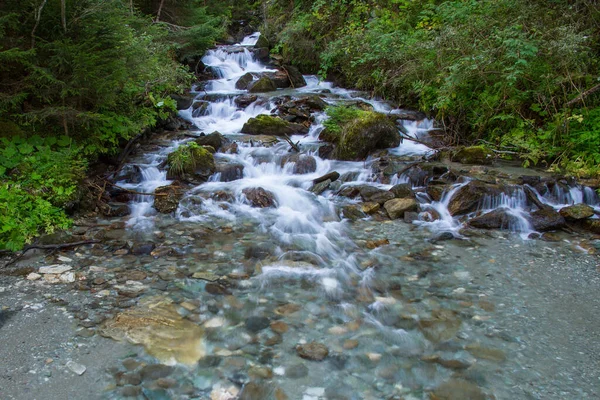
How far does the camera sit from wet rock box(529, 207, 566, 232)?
6152 mm

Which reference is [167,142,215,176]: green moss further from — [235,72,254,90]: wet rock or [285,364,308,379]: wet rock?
[235,72,254,90]: wet rock

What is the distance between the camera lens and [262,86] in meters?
15.1

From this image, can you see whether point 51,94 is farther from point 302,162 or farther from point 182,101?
point 182,101

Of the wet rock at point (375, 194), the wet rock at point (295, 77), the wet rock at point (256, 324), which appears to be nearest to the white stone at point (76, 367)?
the wet rock at point (256, 324)

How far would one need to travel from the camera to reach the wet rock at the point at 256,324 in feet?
12.2

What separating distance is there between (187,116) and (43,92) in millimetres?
6807

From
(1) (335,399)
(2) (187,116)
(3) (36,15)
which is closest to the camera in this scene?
(1) (335,399)

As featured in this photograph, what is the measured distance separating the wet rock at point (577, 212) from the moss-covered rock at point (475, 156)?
2.37 metres

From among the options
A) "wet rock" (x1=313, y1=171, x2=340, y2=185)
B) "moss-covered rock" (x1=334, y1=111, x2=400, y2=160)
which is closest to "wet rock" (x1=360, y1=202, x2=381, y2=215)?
"wet rock" (x1=313, y1=171, x2=340, y2=185)

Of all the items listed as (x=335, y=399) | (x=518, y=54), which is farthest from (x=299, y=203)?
(x=518, y=54)

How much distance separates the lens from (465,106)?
32.1 ft

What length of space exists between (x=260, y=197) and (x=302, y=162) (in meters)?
1.99

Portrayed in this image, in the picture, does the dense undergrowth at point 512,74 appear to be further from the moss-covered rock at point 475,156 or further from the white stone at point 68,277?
the white stone at point 68,277

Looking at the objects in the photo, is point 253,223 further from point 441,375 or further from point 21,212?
point 441,375
